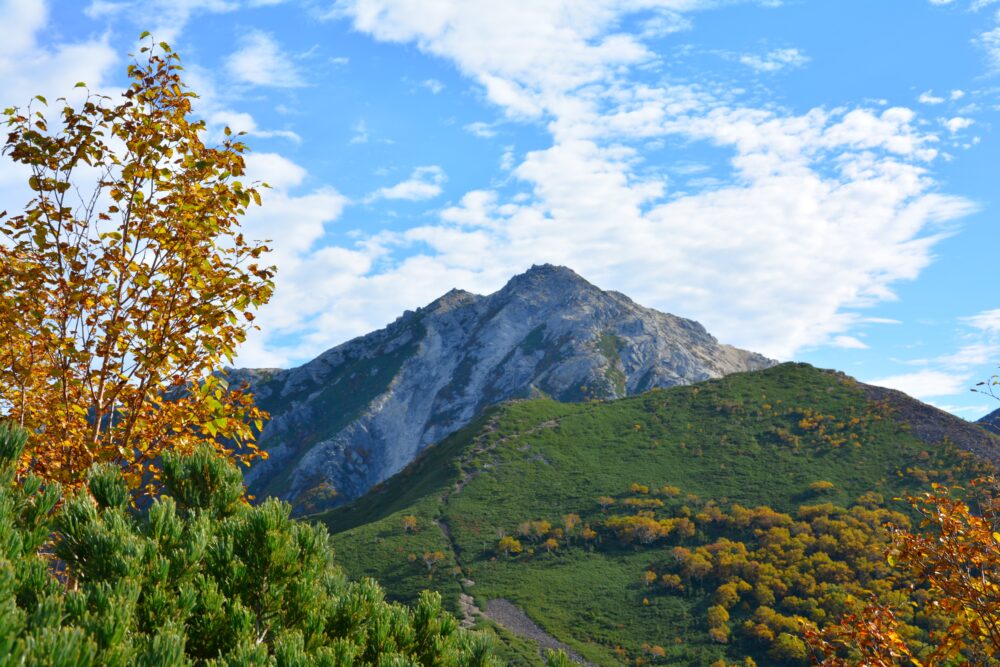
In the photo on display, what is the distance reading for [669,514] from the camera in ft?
292

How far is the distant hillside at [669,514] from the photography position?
64.9 m

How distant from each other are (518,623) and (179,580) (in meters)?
67.5

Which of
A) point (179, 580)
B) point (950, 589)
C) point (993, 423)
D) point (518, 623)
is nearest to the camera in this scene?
point (179, 580)

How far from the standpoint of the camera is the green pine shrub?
4.27 meters

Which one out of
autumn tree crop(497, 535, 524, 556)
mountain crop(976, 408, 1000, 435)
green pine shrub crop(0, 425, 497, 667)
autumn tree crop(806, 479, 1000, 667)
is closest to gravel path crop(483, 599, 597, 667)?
autumn tree crop(497, 535, 524, 556)

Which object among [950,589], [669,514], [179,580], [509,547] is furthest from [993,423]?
[669,514]

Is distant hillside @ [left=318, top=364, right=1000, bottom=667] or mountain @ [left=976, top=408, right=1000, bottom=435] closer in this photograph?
mountain @ [left=976, top=408, right=1000, bottom=435]

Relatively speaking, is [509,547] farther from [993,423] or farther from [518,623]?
[993,423]

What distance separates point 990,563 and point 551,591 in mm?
69951

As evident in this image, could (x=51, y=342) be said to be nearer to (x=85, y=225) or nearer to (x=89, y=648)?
(x=85, y=225)

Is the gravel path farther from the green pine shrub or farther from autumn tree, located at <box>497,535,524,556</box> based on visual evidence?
the green pine shrub

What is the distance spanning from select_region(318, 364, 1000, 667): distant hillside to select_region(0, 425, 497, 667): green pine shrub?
5695 cm

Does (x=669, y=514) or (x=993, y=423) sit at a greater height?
(x=993, y=423)

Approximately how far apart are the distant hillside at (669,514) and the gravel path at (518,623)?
225 mm
